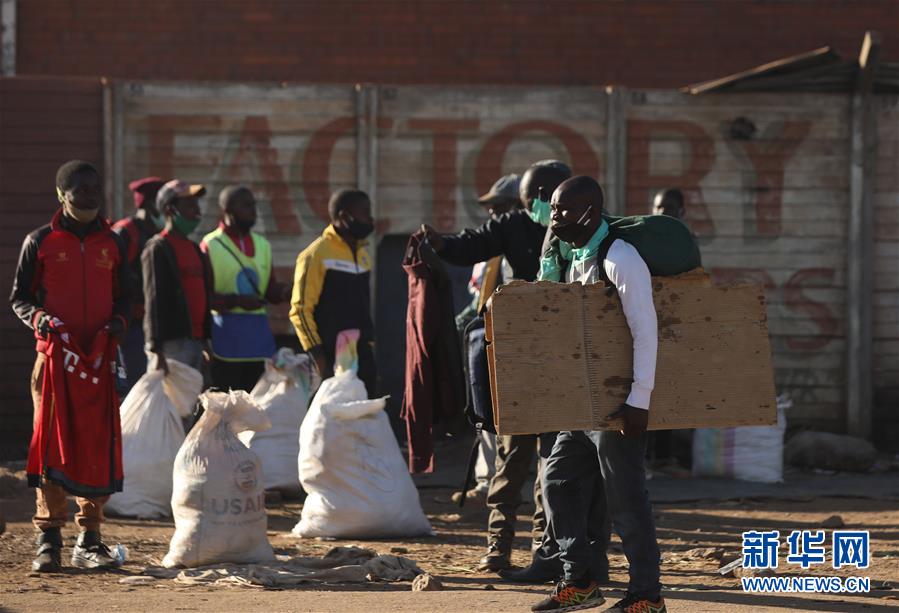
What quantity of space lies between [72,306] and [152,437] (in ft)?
7.08

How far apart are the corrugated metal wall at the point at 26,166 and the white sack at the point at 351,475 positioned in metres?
4.50

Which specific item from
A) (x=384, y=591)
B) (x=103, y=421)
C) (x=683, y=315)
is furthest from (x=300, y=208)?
(x=683, y=315)

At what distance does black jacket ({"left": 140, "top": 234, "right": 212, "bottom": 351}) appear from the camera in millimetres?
9219

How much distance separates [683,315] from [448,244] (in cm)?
146

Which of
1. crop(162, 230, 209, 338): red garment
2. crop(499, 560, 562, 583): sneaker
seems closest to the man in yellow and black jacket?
crop(162, 230, 209, 338): red garment

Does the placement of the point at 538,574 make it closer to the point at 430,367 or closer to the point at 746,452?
the point at 430,367

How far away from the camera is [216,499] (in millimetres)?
6984

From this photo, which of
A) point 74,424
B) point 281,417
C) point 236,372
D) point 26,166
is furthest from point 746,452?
point 26,166

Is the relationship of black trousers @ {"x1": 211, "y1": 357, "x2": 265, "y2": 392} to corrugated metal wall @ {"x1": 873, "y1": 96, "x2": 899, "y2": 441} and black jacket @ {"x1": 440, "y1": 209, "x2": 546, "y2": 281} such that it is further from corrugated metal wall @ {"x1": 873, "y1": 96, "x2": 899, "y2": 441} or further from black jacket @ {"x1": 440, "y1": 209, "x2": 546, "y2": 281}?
corrugated metal wall @ {"x1": 873, "y1": 96, "x2": 899, "y2": 441}

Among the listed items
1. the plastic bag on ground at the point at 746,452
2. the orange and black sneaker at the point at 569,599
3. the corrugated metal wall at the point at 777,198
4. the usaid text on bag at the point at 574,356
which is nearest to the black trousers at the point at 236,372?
the plastic bag on ground at the point at 746,452

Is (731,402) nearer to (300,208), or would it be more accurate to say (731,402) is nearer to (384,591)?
(384,591)

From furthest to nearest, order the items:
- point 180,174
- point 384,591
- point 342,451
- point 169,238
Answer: point 180,174, point 169,238, point 342,451, point 384,591

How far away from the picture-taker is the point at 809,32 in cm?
1489

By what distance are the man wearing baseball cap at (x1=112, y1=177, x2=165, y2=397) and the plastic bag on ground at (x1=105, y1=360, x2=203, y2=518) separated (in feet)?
3.39
